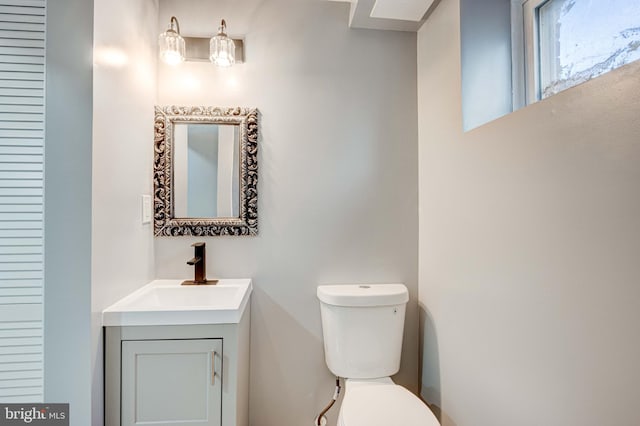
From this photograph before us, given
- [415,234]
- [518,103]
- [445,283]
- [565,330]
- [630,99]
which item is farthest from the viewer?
[415,234]

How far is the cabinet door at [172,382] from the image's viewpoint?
1.12 meters

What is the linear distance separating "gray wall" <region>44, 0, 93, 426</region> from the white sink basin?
4.7 inches

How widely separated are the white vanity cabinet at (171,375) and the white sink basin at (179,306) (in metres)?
0.03

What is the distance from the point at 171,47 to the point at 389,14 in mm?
1025

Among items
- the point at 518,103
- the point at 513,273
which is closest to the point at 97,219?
the point at 513,273

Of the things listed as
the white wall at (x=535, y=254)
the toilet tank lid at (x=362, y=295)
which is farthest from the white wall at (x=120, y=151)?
the white wall at (x=535, y=254)

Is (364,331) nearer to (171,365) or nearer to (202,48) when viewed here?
(171,365)

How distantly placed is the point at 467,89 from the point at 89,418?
1.80 meters

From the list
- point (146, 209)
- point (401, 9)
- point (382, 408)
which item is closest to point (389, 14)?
point (401, 9)

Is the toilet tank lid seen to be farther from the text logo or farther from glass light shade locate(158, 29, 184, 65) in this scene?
glass light shade locate(158, 29, 184, 65)

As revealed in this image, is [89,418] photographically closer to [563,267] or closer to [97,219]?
[97,219]

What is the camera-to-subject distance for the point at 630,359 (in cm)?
69

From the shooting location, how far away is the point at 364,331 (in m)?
1.46

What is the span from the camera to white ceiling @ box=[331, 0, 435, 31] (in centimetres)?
142
